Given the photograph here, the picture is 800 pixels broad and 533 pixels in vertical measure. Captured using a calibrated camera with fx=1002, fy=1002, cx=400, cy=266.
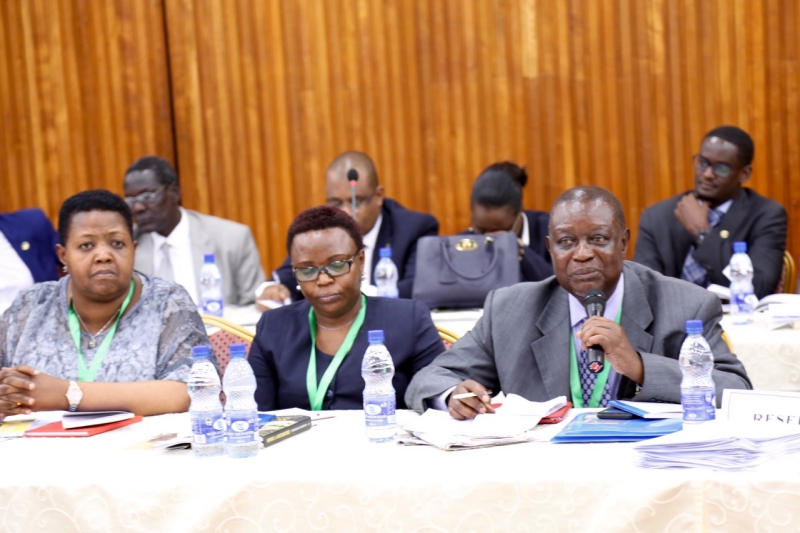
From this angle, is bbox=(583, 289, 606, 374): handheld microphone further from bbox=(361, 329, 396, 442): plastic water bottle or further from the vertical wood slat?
the vertical wood slat

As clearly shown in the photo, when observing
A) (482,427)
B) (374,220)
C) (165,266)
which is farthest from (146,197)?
(482,427)

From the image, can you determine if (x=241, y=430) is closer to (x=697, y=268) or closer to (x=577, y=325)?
(x=577, y=325)

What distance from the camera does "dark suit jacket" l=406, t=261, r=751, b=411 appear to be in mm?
2824

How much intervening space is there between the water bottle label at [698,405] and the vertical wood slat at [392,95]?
173 inches

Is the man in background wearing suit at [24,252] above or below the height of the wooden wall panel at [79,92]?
below

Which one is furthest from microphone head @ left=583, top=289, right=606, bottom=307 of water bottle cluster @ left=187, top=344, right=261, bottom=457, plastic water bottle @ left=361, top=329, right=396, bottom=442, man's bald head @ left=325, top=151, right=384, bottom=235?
man's bald head @ left=325, top=151, right=384, bottom=235

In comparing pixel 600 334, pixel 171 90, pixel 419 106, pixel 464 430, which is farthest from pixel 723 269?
pixel 171 90

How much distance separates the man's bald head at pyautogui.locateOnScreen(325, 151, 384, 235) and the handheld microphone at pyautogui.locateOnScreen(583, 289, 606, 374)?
2946 millimetres

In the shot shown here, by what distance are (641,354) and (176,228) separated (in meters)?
3.86

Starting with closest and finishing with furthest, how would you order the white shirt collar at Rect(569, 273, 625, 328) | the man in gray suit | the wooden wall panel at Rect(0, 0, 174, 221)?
the man in gray suit, the white shirt collar at Rect(569, 273, 625, 328), the wooden wall panel at Rect(0, 0, 174, 221)

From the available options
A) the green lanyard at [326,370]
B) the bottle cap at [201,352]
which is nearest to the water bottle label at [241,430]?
the bottle cap at [201,352]

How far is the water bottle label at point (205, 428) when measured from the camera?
2.47m

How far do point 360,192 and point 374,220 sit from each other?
0.62ft

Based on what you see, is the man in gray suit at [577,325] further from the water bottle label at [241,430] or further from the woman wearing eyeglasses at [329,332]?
the water bottle label at [241,430]
